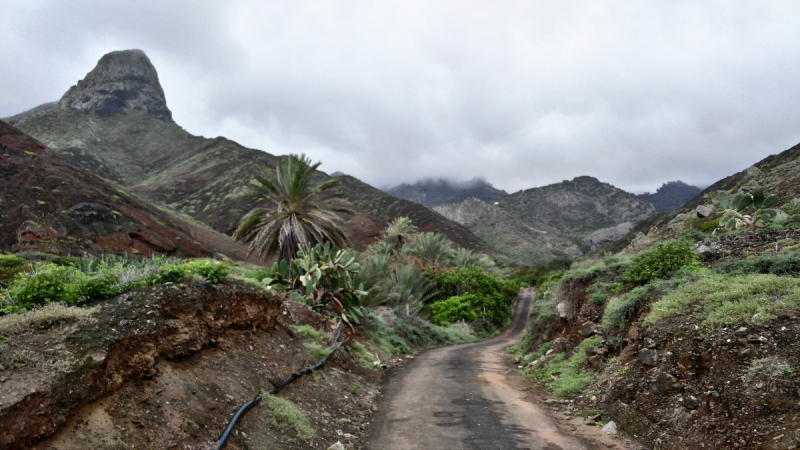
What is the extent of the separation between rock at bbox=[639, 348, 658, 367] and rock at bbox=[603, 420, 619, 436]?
1.21 metres

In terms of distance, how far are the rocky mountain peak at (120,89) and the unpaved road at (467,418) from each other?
12271cm

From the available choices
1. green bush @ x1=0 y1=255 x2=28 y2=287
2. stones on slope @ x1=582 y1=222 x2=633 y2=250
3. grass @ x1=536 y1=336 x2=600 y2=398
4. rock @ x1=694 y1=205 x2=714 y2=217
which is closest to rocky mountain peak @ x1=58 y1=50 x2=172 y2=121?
green bush @ x1=0 y1=255 x2=28 y2=287

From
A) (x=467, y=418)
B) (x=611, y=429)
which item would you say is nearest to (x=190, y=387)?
(x=467, y=418)

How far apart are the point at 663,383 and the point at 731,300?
1797 mm

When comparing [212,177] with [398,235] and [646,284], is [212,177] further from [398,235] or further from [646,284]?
[646,284]

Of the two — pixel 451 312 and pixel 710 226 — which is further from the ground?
pixel 710 226

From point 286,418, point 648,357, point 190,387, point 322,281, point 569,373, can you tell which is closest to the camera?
point 190,387

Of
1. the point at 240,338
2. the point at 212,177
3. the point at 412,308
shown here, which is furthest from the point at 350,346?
the point at 212,177

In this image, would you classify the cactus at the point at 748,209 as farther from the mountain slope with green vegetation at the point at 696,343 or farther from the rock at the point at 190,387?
the rock at the point at 190,387

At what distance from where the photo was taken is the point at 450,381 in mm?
11094

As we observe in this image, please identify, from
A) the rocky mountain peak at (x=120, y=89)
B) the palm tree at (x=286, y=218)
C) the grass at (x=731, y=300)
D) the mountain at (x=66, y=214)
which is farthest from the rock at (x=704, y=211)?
the rocky mountain peak at (x=120, y=89)

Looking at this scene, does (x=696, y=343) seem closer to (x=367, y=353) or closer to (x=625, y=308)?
(x=625, y=308)

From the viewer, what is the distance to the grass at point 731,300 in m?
5.88

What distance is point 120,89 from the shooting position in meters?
109
